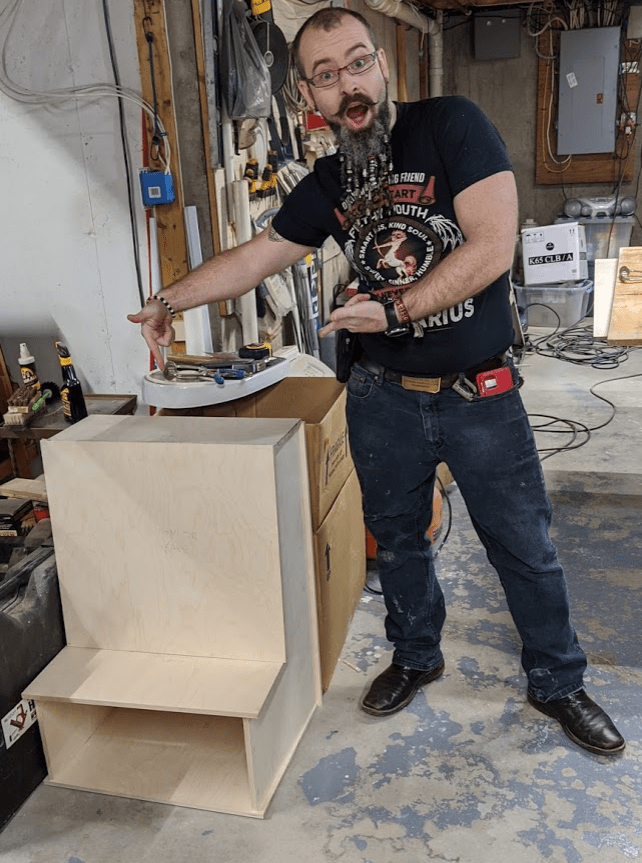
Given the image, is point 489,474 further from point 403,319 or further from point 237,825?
point 237,825

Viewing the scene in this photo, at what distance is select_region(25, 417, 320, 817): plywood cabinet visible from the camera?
1.82 m

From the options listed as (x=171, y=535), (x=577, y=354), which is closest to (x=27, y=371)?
(x=171, y=535)

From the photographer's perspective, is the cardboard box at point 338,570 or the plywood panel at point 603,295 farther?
the plywood panel at point 603,295

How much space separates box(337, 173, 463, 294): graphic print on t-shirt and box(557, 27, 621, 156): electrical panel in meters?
6.25

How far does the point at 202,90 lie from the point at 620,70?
214 inches

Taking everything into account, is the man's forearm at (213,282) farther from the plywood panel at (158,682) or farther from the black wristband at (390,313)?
the plywood panel at (158,682)

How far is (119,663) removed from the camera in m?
1.95

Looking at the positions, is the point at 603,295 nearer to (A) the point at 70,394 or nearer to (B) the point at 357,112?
(B) the point at 357,112

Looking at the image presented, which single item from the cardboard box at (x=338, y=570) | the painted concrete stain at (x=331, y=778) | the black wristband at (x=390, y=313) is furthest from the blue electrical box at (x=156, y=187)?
the painted concrete stain at (x=331, y=778)

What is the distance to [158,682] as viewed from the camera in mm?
1865

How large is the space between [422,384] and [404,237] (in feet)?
1.09

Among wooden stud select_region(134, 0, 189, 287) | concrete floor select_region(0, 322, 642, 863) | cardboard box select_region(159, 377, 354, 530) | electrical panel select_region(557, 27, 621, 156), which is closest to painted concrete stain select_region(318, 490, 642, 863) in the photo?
concrete floor select_region(0, 322, 642, 863)

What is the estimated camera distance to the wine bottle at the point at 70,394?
2846mm

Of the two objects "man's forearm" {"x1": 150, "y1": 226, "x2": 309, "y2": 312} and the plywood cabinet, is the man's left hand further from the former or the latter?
"man's forearm" {"x1": 150, "y1": 226, "x2": 309, "y2": 312}
